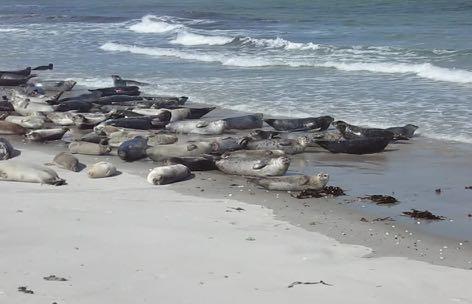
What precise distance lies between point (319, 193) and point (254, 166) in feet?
3.44

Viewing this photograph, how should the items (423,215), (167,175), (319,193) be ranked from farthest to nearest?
(167,175) → (319,193) → (423,215)

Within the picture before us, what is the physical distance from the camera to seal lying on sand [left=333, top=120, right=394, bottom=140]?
11.3m

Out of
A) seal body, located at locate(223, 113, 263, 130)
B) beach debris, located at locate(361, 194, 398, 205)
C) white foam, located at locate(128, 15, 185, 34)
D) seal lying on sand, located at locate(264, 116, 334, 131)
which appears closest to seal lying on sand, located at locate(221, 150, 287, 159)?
beach debris, located at locate(361, 194, 398, 205)

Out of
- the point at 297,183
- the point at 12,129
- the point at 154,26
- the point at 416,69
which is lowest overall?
the point at 154,26

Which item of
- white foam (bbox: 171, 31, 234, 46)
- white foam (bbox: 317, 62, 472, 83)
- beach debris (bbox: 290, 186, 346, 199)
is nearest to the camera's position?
beach debris (bbox: 290, 186, 346, 199)

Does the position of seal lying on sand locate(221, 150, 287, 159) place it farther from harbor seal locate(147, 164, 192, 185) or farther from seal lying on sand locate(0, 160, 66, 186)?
seal lying on sand locate(0, 160, 66, 186)

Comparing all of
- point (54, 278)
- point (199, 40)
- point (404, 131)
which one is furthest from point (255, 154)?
point (199, 40)

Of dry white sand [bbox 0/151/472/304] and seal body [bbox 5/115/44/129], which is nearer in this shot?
dry white sand [bbox 0/151/472/304]

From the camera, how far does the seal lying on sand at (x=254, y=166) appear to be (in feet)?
31.0

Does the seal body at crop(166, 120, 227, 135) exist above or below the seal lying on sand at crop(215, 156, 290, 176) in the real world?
below

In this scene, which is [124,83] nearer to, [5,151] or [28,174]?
[5,151]

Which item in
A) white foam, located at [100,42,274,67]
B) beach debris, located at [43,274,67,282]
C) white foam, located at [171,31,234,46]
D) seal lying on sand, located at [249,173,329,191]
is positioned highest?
beach debris, located at [43,274,67,282]

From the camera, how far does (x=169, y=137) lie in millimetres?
11352

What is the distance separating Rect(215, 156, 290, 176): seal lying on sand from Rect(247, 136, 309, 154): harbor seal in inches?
33.5
